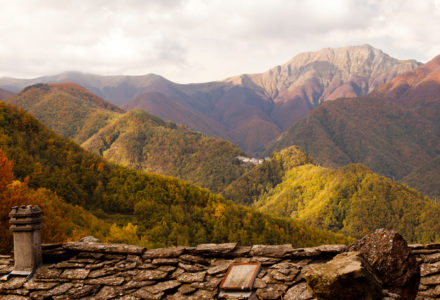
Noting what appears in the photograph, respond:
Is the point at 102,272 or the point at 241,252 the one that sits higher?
the point at 241,252

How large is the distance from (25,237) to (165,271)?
4792 mm

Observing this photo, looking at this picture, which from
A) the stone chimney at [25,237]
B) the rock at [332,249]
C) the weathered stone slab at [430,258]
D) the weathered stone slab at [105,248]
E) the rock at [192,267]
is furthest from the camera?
the weathered stone slab at [105,248]

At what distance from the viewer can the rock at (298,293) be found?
321 inches

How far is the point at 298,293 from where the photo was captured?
8.36 m

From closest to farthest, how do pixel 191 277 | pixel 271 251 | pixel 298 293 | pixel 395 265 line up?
pixel 395 265
pixel 298 293
pixel 191 277
pixel 271 251

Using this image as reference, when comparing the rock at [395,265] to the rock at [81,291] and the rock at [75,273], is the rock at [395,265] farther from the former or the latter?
the rock at [75,273]

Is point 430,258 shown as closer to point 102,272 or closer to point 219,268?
point 219,268

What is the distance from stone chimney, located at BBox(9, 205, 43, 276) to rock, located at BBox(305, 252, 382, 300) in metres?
8.82

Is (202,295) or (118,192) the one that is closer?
(202,295)

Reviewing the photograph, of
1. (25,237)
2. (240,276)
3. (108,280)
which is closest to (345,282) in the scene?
(240,276)

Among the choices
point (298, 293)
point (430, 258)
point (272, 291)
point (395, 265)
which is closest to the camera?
point (395, 265)

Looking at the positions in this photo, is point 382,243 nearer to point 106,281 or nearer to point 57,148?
point 106,281

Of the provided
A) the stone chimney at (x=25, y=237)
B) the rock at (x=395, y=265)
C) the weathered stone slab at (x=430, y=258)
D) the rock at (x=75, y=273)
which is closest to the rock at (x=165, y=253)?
the rock at (x=75, y=273)

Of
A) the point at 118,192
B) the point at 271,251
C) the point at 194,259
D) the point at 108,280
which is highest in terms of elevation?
the point at 271,251
